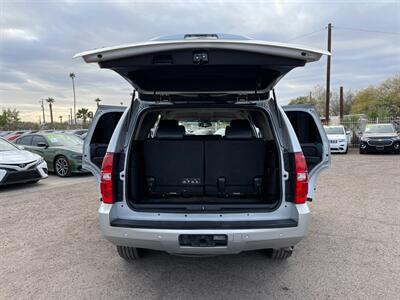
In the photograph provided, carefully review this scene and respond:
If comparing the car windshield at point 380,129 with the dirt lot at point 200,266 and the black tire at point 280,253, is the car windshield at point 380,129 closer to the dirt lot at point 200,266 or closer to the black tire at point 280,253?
the dirt lot at point 200,266

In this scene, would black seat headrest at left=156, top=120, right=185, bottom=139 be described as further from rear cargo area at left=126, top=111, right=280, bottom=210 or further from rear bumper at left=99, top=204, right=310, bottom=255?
rear bumper at left=99, top=204, right=310, bottom=255

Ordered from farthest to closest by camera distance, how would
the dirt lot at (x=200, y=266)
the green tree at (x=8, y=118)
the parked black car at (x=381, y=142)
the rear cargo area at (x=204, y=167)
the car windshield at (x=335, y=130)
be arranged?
the green tree at (x=8, y=118), the car windshield at (x=335, y=130), the parked black car at (x=381, y=142), the rear cargo area at (x=204, y=167), the dirt lot at (x=200, y=266)

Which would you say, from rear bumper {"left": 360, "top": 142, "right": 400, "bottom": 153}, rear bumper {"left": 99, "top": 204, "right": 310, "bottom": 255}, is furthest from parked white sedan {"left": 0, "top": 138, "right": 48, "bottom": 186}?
rear bumper {"left": 360, "top": 142, "right": 400, "bottom": 153}

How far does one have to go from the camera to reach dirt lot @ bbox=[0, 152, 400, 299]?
2.99 meters

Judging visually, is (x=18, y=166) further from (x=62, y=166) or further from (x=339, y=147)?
(x=339, y=147)

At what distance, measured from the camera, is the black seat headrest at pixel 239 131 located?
12.5ft

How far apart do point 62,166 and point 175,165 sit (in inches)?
289

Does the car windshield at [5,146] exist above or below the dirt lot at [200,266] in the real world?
above

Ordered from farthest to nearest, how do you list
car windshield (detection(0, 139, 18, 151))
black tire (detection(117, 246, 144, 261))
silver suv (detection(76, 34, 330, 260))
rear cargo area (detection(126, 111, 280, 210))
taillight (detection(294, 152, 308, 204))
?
1. car windshield (detection(0, 139, 18, 151))
2. rear cargo area (detection(126, 111, 280, 210))
3. black tire (detection(117, 246, 144, 261))
4. taillight (detection(294, 152, 308, 204))
5. silver suv (detection(76, 34, 330, 260))

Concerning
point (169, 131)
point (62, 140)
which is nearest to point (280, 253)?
A: point (169, 131)

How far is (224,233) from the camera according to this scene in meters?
2.67

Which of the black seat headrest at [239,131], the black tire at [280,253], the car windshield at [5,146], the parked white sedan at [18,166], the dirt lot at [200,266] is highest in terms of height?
the black seat headrest at [239,131]

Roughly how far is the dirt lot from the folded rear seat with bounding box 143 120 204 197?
81 cm

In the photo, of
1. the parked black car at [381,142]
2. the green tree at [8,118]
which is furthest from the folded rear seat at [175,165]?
the green tree at [8,118]
